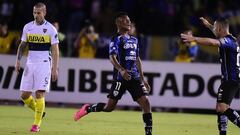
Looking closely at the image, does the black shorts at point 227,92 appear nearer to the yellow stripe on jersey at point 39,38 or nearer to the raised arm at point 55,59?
the raised arm at point 55,59

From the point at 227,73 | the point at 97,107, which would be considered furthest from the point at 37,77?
the point at 227,73

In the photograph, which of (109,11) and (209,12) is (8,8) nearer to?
(109,11)

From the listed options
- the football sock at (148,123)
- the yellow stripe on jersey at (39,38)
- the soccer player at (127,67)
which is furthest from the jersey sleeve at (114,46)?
the yellow stripe on jersey at (39,38)

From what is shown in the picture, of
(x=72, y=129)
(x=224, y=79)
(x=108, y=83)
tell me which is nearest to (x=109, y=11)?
(x=108, y=83)

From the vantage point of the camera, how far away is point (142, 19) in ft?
78.7

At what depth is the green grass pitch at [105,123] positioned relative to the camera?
46.1 ft

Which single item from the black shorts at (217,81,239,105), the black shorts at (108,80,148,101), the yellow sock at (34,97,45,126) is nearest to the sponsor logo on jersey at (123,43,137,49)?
the black shorts at (108,80,148,101)

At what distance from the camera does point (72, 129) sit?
14352mm

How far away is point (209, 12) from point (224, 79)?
11.6m

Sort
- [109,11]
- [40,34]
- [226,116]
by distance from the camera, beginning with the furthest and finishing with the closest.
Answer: [109,11]
[40,34]
[226,116]

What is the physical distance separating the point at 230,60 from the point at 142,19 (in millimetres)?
11685

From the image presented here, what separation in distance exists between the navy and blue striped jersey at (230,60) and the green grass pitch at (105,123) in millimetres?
2172

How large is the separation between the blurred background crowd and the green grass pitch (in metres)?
3.70

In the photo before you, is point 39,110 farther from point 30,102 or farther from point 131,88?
point 131,88
